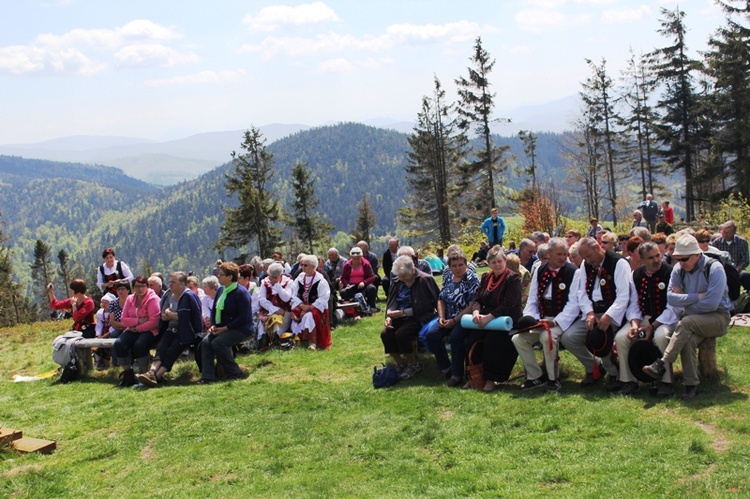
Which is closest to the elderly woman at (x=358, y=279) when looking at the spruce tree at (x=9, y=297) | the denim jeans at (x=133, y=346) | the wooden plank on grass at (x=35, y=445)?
the denim jeans at (x=133, y=346)

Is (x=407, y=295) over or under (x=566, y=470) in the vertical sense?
over

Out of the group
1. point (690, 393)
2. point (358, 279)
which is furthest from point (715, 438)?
point (358, 279)

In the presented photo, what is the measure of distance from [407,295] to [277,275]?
3109 millimetres

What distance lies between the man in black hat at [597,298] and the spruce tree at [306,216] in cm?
4334

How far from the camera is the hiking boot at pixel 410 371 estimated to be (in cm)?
767

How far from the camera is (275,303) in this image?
10477 millimetres

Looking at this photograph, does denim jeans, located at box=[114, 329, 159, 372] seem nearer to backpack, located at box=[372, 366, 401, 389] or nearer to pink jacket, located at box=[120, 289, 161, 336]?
pink jacket, located at box=[120, 289, 161, 336]

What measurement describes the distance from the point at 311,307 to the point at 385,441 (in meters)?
4.63

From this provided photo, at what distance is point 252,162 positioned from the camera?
45906 millimetres

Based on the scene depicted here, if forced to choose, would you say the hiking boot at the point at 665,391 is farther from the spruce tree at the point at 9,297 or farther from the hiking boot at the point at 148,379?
the spruce tree at the point at 9,297

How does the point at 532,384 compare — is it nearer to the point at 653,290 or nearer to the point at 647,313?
the point at 647,313

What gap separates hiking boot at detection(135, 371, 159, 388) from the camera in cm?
851

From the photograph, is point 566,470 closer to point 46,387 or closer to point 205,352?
point 205,352

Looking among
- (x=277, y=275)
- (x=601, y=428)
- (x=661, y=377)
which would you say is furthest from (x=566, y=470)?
(x=277, y=275)
